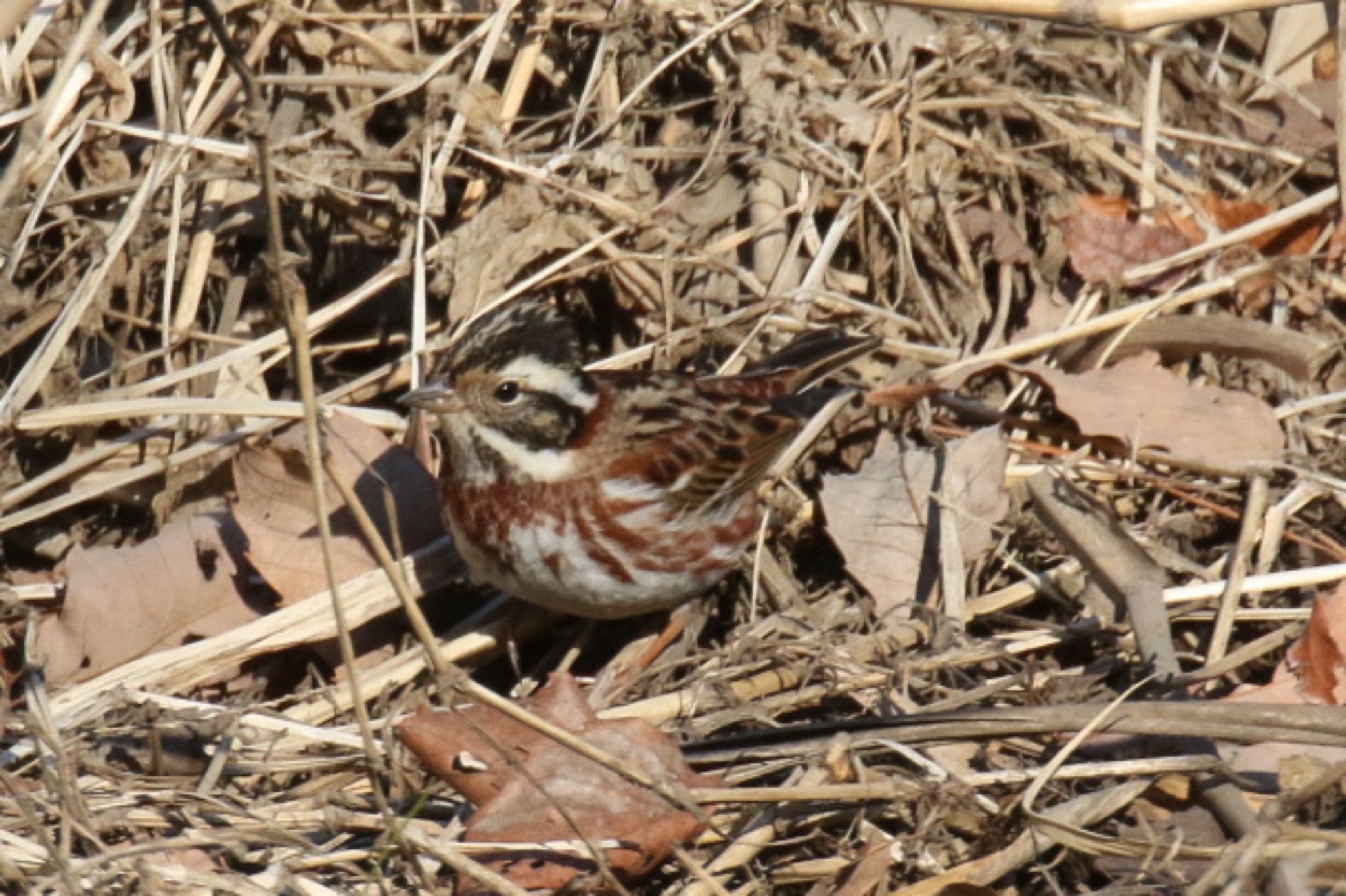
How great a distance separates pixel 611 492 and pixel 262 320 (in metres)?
1.39

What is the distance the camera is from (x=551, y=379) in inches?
203

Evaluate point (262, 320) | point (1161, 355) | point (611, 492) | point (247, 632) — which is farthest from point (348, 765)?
point (1161, 355)

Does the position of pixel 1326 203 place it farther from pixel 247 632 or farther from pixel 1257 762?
pixel 247 632

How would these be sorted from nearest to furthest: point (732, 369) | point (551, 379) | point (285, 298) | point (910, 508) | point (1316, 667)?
1. point (285, 298)
2. point (1316, 667)
3. point (551, 379)
4. point (910, 508)
5. point (732, 369)

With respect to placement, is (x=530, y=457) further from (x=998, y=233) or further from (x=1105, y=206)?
(x=1105, y=206)

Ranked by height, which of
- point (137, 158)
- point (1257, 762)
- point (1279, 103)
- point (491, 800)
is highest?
point (137, 158)

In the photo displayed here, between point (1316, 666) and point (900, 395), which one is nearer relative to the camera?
point (1316, 666)

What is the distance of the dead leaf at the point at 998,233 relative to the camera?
615cm

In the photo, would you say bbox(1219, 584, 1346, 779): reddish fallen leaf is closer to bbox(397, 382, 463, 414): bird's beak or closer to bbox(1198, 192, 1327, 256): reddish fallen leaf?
bbox(1198, 192, 1327, 256): reddish fallen leaf

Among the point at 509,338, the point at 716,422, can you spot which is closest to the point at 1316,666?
the point at 716,422

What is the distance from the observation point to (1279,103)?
6.72 metres

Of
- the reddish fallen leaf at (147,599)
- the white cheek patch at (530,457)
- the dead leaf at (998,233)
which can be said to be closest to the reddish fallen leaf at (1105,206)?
the dead leaf at (998,233)

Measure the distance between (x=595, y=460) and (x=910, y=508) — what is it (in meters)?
0.99

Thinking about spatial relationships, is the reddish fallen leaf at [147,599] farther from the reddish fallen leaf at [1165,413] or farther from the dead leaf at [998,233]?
the dead leaf at [998,233]
